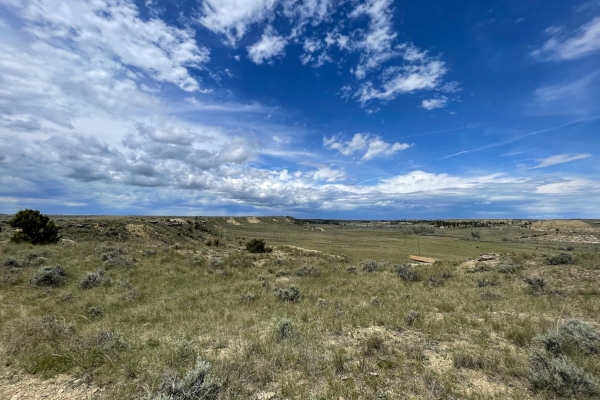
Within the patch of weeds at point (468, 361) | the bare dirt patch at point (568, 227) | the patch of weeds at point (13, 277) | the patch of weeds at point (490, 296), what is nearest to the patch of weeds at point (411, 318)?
the patch of weeds at point (468, 361)

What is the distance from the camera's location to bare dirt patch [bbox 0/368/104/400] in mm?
4648

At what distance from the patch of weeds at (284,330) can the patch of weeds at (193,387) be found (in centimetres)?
235

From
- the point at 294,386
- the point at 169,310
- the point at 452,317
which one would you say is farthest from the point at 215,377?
the point at 452,317

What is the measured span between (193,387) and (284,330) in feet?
9.87

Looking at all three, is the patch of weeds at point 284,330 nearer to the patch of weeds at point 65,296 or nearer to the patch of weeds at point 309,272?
the patch of weeds at point 65,296

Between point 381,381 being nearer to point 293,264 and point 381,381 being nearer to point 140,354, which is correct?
point 140,354

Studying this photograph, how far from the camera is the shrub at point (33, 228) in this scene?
2320 centimetres

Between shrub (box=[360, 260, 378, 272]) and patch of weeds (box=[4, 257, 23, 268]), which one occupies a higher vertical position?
patch of weeds (box=[4, 257, 23, 268])

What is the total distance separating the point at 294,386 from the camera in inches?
191

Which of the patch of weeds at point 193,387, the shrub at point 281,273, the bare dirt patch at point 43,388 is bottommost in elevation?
the shrub at point 281,273

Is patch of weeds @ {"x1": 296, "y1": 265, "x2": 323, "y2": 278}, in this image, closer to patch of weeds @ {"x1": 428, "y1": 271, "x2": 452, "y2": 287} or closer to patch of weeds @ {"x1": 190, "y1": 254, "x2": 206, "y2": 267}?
patch of weeds @ {"x1": 428, "y1": 271, "x2": 452, "y2": 287}

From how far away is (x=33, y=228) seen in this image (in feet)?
78.2

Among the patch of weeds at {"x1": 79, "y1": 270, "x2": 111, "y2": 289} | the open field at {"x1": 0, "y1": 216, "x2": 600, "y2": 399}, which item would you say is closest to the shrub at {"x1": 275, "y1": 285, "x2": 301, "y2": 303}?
the open field at {"x1": 0, "y1": 216, "x2": 600, "y2": 399}

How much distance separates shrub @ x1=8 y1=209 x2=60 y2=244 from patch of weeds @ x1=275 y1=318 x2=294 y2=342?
25.3m
